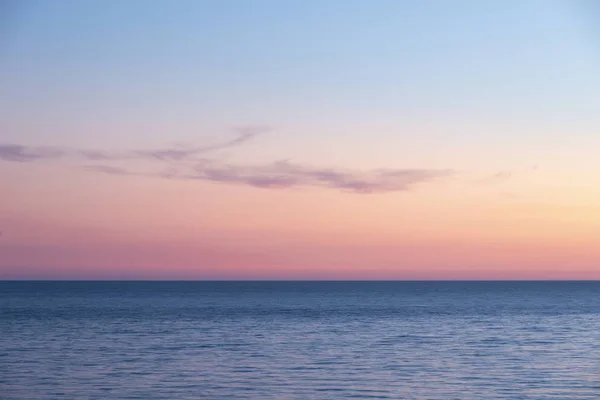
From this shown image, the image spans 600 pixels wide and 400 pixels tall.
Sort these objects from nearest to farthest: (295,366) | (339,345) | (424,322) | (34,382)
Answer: (34,382) → (295,366) → (339,345) → (424,322)

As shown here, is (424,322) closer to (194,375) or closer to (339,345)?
(339,345)

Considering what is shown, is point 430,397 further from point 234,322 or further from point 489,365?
point 234,322

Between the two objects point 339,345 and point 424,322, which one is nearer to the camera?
point 339,345

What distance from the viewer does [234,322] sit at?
7175cm

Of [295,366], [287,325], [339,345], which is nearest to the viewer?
[295,366]

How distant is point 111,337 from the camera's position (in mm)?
54812

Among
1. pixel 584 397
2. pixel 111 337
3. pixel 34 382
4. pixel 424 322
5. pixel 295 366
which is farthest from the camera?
pixel 424 322

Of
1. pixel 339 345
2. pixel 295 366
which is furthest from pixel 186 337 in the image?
pixel 295 366

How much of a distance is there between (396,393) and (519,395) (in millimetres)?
5421

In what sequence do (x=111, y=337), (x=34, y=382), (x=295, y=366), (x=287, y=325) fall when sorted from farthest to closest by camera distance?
(x=287, y=325), (x=111, y=337), (x=295, y=366), (x=34, y=382)

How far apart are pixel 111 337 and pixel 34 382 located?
20.9 metres

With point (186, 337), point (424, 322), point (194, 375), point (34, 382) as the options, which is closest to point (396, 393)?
point (194, 375)

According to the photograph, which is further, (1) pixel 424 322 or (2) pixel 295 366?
(1) pixel 424 322

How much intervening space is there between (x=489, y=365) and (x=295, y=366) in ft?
35.5
